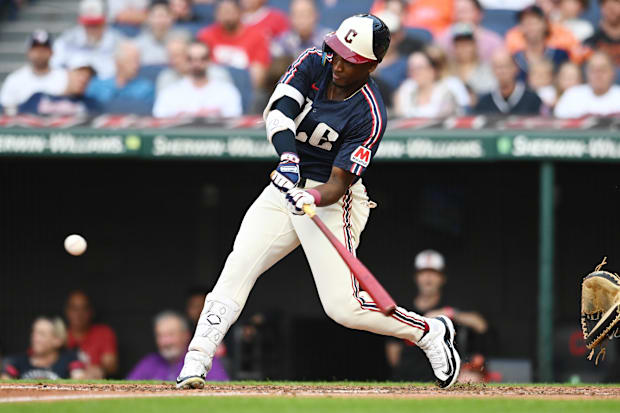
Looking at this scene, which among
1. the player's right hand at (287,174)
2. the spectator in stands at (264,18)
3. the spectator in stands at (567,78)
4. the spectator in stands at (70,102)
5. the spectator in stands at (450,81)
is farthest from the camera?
the spectator in stands at (264,18)

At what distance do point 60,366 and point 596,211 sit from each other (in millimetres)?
4606

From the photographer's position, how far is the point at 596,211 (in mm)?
9445

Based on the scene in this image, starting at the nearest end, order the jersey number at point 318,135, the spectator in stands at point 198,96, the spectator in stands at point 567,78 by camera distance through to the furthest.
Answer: the jersey number at point 318,135
the spectator in stands at point 567,78
the spectator in stands at point 198,96

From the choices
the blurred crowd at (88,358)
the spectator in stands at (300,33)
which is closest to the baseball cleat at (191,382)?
the blurred crowd at (88,358)

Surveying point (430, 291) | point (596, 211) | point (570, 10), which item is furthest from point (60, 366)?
point (570, 10)

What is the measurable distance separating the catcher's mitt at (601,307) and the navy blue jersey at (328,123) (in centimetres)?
125

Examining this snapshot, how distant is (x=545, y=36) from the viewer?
32.1 feet

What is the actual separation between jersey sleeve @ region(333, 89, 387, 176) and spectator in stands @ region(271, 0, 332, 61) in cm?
476

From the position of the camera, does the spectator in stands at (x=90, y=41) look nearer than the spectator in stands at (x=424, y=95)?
No

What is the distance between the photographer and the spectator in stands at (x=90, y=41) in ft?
33.5

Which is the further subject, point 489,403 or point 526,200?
point 526,200

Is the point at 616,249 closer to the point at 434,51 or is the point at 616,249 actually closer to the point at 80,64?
the point at 434,51

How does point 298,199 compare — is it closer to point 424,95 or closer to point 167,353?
point 167,353

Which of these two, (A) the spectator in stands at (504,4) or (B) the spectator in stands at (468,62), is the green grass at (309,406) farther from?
(A) the spectator in stands at (504,4)
